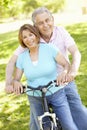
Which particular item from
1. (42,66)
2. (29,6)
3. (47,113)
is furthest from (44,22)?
(29,6)

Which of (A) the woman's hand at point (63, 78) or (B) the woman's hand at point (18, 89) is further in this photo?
(B) the woman's hand at point (18, 89)

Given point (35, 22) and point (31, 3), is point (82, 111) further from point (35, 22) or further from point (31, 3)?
point (31, 3)

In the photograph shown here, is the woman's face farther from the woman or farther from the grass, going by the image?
the grass

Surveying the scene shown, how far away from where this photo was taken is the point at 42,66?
3.83 m

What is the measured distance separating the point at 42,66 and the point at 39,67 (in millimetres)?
31

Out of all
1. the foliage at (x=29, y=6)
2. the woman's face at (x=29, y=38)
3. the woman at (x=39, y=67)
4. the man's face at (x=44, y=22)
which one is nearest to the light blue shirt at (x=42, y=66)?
the woman at (x=39, y=67)

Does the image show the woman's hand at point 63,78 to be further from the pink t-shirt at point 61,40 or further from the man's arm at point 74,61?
the pink t-shirt at point 61,40

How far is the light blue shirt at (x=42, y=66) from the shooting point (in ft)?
12.6

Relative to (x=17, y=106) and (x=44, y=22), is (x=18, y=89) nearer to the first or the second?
(x=44, y=22)

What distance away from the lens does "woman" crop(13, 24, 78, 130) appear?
381cm

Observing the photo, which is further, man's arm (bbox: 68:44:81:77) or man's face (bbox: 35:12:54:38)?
man's face (bbox: 35:12:54:38)

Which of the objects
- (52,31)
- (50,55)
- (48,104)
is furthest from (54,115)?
(52,31)

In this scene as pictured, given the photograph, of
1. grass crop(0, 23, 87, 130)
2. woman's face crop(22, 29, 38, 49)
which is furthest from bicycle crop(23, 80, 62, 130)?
grass crop(0, 23, 87, 130)

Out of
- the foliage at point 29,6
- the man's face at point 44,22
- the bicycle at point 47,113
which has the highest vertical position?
the foliage at point 29,6
